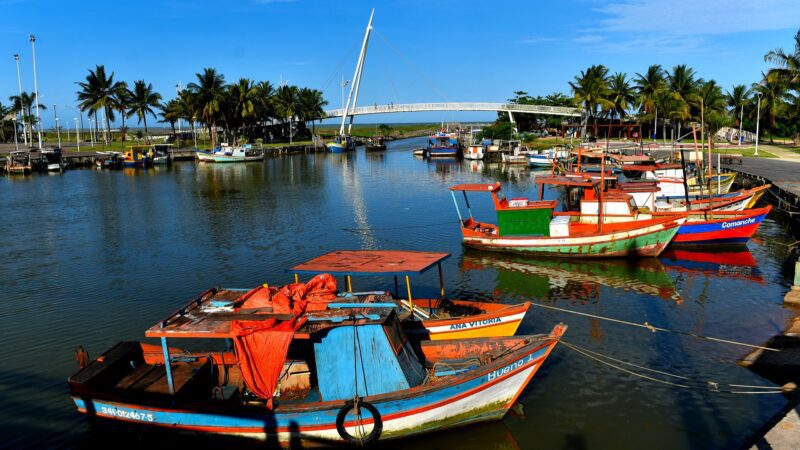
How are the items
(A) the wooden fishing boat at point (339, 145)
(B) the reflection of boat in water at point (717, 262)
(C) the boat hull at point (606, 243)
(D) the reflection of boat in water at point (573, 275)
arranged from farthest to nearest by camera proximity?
(A) the wooden fishing boat at point (339, 145)
(C) the boat hull at point (606, 243)
(B) the reflection of boat in water at point (717, 262)
(D) the reflection of boat in water at point (573, 275)

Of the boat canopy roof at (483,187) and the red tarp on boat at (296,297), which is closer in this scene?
the red tarp on boat at (296,297)

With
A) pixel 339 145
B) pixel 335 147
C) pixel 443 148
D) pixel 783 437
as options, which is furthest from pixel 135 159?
pixel 783 437

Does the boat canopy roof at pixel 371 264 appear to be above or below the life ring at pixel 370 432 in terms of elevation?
above

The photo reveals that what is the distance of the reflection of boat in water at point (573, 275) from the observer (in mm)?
20203

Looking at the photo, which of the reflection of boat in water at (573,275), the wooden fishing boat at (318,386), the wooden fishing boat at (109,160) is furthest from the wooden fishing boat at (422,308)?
the wooden fishing boat at (109,160)

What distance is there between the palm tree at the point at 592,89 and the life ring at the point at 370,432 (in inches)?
2957

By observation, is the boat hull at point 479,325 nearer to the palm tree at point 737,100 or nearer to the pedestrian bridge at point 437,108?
the palm tree at point 737,100

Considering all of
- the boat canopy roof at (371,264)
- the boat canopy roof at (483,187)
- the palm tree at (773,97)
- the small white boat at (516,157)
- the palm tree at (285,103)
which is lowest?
the boat canopy roof at (371,264)

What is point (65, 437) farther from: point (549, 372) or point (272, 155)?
point (272, 155)

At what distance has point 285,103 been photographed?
10388 centimetres

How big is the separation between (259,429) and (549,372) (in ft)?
22.4

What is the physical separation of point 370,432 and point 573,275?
13834 mm

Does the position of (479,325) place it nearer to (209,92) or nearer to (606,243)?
(606,243)

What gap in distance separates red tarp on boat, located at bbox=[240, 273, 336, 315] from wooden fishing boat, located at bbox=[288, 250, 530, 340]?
388 millimetres
